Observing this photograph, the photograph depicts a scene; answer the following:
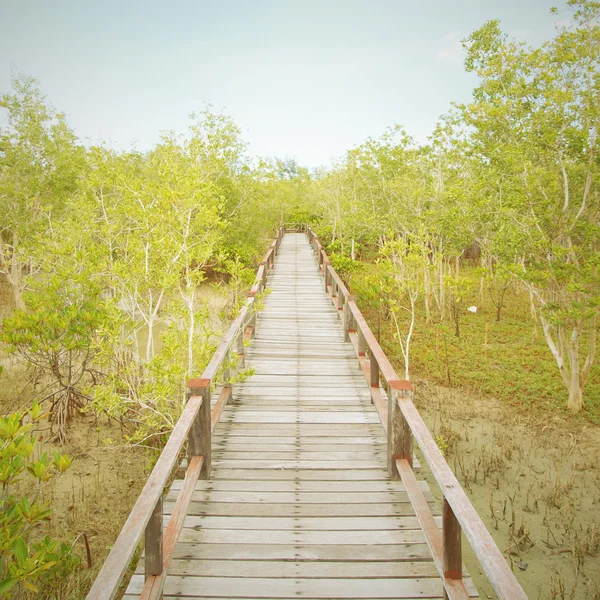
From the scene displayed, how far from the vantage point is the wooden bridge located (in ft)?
8.43

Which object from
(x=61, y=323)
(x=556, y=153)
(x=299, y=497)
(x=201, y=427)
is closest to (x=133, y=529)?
(x=201, y=427)

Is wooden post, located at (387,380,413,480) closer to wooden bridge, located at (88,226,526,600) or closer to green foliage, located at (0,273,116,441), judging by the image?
wooden bridge, located at (88,226,526,600)

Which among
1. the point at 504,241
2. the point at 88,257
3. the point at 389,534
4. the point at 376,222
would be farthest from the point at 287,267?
the point at 389,534

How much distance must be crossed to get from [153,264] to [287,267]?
37.8 feet

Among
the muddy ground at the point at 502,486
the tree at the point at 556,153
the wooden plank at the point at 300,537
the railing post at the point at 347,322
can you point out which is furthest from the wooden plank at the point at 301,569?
the tree at the point at 556,153

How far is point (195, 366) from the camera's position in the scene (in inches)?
254

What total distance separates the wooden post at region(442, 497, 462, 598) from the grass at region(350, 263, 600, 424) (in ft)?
24.3

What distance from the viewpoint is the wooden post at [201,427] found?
385 centimetres

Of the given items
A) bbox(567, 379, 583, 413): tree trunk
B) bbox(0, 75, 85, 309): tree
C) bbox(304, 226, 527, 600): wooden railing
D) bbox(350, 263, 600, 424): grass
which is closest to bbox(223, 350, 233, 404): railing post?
bbox(304, 226, 527, 600): wooden railing

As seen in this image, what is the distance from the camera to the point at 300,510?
3.67 metres

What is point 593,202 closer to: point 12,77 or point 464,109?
point 464,109

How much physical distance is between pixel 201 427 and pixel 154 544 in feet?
4.51

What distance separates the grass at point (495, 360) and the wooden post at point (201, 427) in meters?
7.58

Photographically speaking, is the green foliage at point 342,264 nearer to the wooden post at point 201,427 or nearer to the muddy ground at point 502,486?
the muddy ground at point 502,486
